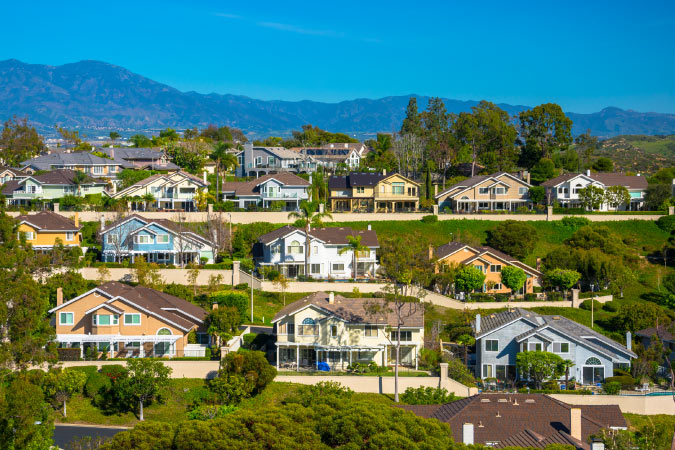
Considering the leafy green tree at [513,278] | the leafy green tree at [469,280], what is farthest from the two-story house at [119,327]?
the leafy green tree at [513,278]

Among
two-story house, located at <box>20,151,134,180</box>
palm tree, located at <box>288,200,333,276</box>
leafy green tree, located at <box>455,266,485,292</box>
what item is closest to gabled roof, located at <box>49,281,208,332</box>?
palm tree, located at <box>288,200,333,276</box>

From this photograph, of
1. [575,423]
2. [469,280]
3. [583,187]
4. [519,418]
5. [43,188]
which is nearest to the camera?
[575,423]

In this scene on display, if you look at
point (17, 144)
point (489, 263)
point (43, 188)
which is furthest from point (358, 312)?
point (17, 144)

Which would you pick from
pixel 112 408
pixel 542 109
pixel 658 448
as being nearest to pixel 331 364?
pixel 112 408

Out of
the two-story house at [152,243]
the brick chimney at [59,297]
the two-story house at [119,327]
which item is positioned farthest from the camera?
the two-story house at [152,243]

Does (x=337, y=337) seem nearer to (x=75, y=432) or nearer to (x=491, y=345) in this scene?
(x=491, y=345)

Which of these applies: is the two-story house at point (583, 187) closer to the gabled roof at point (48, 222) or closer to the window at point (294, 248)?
the window at point (294, 248)
